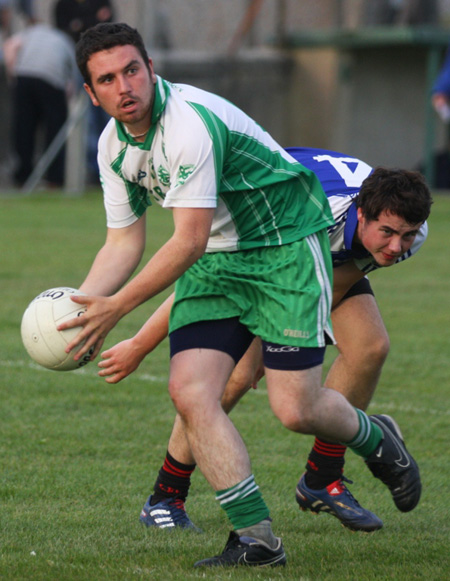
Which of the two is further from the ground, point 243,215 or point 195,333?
point 243,215

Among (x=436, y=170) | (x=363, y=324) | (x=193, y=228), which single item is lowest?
(x=436, y=170)

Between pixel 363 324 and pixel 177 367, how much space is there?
3.80 ft

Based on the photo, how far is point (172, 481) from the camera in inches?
198

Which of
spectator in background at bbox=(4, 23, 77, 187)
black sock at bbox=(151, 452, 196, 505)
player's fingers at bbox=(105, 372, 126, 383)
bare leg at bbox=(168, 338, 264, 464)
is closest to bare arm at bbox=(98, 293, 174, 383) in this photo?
player's fingers at bbox=(105, 372, 126, 383)

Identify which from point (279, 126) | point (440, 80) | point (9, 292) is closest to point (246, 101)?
point (279, 126)

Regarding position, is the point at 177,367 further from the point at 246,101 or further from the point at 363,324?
the point at 246,101

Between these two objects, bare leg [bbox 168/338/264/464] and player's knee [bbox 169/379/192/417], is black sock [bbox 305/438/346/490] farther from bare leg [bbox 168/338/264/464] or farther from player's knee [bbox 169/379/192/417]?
player's knee [bbox 169/379/192/417]

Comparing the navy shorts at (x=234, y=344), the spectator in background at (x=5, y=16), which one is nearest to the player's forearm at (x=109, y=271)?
the navy shorts at (x=234, y=344)

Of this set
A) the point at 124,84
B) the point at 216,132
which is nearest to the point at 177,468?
the point at 216,132

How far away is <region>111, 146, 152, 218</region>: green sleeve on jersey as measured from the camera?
4.58 m

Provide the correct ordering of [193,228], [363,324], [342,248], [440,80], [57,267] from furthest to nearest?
1. [440,80]
2. [57,267]
3. [363,324]
4. [342,248]
5. [193,228]

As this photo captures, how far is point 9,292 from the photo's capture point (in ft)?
34.6

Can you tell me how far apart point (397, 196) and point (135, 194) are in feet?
3.51

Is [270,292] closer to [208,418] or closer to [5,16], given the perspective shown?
[208,418]
